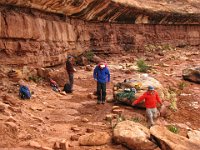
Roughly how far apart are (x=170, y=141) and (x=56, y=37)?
777 cm

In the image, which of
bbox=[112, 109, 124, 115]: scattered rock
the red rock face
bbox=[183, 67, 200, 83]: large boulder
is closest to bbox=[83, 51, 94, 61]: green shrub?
the red rock face

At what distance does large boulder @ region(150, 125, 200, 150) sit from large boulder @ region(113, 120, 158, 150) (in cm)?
14

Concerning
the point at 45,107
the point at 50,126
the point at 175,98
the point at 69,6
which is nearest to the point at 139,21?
the point at 69,6

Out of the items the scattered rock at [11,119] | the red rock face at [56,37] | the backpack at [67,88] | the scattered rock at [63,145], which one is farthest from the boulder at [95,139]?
the red rock face at [56,37]

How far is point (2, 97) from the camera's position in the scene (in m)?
7.33

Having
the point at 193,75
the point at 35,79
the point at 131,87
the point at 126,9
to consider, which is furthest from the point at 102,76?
the point at 126,9

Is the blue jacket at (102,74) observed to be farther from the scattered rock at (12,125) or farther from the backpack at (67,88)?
the scattered rock at (12,125)

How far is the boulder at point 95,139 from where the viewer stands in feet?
18.3

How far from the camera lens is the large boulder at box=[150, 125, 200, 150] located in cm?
548

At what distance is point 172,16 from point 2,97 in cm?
1735

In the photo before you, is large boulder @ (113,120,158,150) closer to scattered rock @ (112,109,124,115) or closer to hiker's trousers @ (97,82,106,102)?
scattered rock @ (112,109,124,115)

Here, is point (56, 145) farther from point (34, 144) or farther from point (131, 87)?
point (131, 87)

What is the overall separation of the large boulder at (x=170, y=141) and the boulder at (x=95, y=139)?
2.86 feet

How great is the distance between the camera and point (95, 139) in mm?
5617
